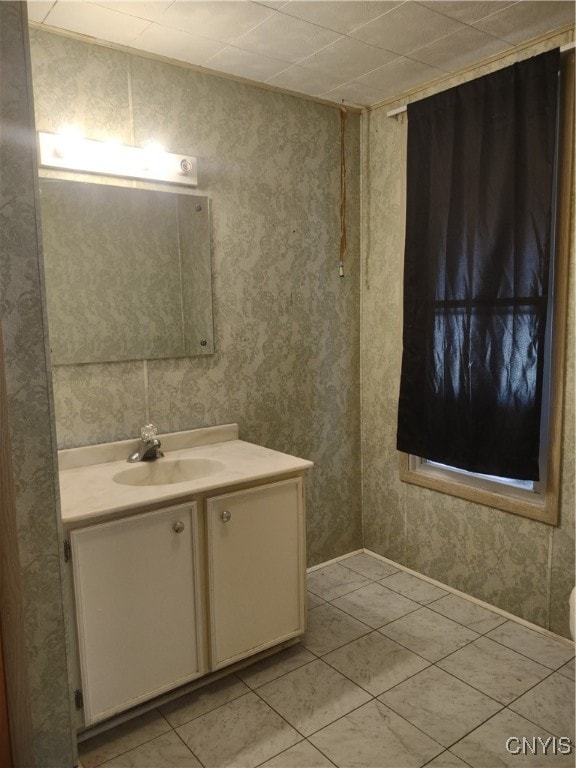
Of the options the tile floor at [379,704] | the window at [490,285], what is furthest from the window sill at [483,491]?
the tile floor at [379,704]

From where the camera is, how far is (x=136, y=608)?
1807 millimetres

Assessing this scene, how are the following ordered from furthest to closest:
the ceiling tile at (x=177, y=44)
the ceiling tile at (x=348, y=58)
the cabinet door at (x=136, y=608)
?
1. the ceiling tile at (x=348, y=58)
2. the ceiling tile at (x=177, y=44)
3. the cabinet door at (x=136, y=608)

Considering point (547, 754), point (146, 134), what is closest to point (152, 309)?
point (146, 134)

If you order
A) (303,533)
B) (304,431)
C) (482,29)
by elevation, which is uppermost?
(482,29)

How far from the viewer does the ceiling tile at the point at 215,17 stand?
190 cm

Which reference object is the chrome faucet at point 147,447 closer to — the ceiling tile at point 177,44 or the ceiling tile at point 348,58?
the ceiling tile at point 177,44

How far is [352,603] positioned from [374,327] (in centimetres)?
136

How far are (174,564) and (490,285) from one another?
1618mm

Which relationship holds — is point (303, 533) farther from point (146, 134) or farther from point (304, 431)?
point (146, 134)

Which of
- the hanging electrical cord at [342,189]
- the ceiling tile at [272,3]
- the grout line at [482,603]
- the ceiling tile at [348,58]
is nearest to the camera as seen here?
the ceiling tile at [272,3]

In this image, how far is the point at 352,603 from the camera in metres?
2.63

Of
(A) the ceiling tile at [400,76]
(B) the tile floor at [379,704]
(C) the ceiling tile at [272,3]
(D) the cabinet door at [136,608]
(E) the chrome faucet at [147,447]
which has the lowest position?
(B) the tile floor at [379,704]

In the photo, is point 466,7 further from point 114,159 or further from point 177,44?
point 114,159

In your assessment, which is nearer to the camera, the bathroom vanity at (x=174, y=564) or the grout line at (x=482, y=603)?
the bathroom vanity at (x=174, y=564)
